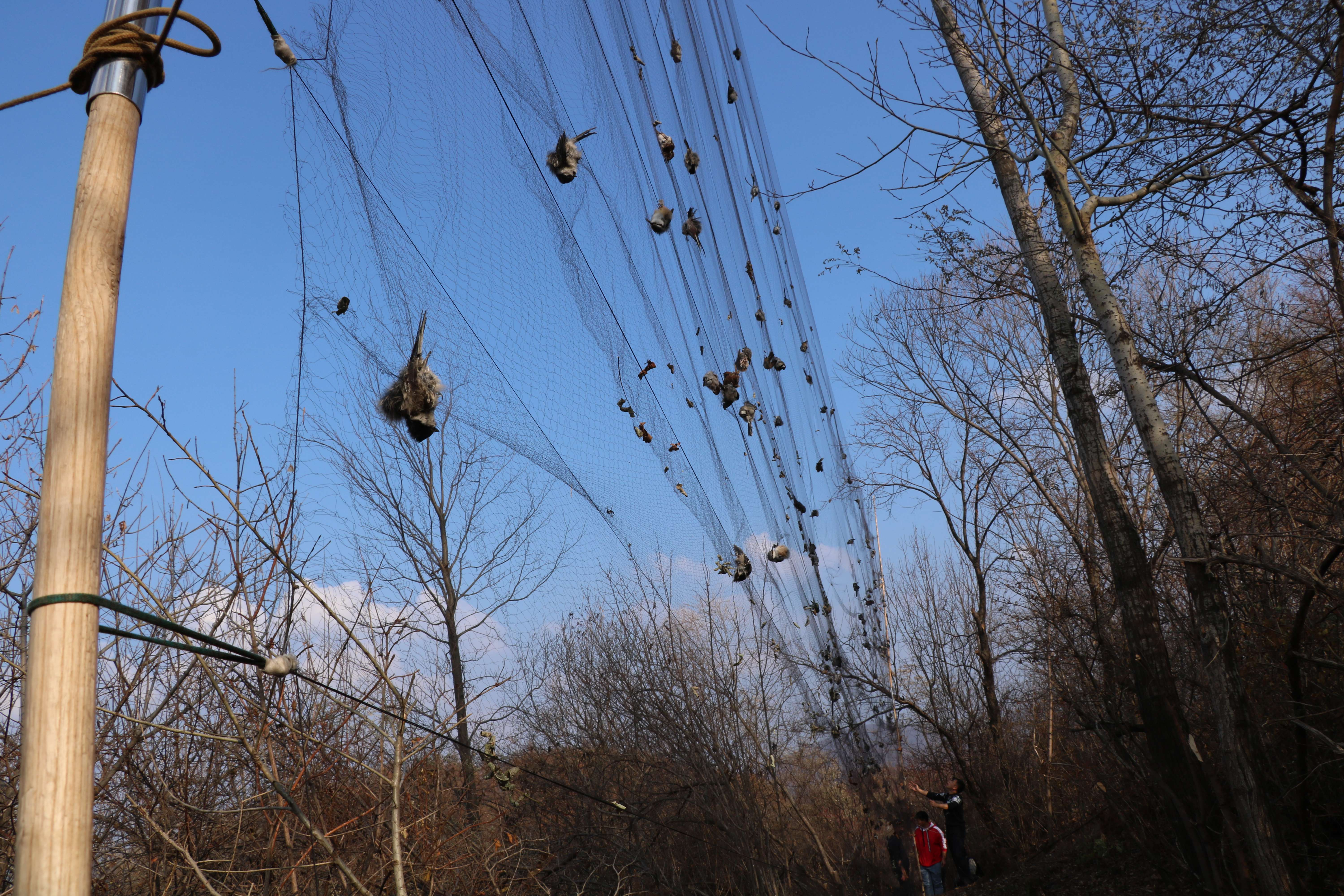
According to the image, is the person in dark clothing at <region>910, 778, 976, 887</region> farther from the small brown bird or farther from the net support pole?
the net support pole

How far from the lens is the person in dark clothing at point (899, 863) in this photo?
12.0 metres

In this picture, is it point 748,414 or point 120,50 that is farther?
point 748,414

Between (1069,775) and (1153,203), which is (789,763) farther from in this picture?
(1153,203)

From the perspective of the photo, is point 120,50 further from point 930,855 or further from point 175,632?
point 930,855

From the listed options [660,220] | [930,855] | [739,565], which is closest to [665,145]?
[660,220]

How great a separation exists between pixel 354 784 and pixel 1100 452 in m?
6.09

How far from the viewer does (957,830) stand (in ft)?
39.5

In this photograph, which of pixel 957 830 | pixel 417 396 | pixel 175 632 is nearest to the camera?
pixel 175 632

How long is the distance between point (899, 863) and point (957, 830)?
97 cm

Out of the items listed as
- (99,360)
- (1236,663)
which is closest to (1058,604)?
(1236,663)

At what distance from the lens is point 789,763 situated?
472 inches

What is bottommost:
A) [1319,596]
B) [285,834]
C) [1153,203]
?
[285,834]

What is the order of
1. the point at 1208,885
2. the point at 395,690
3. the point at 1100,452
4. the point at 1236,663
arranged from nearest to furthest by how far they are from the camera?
1. the point at 395,690
2. the point at 1208,885
3. the point at 1100,452
4. the point at 1236,663

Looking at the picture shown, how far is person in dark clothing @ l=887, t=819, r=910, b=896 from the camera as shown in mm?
12000
